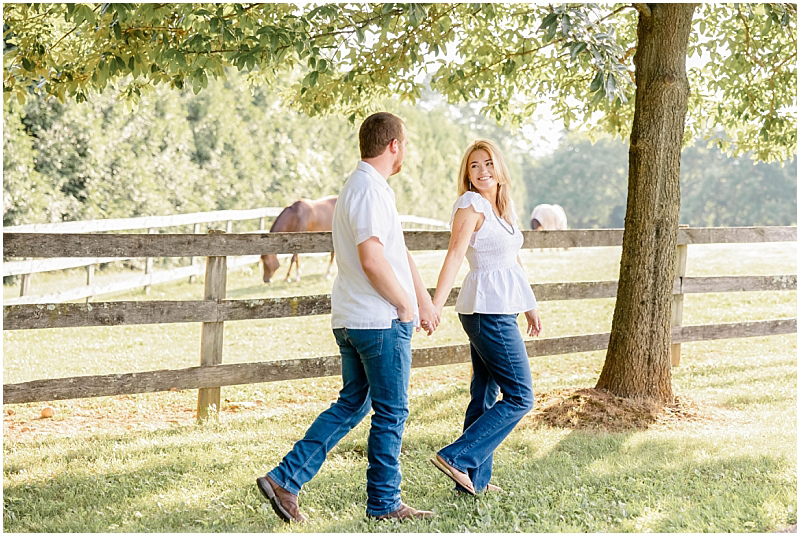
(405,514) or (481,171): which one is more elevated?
(481,171)

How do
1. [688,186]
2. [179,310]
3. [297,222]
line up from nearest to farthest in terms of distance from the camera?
[179,310], [297,222], [688,186]

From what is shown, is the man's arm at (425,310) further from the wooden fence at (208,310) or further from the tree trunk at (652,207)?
the tree trunk at (652,207)

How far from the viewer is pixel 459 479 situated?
3459mm

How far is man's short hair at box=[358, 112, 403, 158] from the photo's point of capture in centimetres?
320

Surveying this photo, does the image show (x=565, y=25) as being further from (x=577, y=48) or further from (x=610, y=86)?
(x=610, y=86)

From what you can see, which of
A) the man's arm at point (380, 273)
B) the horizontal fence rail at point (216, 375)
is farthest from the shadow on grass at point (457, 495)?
the man's arm at point (380, 273)

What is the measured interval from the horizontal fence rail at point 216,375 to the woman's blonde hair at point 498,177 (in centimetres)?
221

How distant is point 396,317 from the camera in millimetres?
3133

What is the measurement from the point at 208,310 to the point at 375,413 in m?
2.31

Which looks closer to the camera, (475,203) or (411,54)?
(475,203)

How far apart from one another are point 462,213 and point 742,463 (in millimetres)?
2101

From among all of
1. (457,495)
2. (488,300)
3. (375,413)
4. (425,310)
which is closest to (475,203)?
(488,300)

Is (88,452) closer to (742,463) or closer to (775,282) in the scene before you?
(742,463)

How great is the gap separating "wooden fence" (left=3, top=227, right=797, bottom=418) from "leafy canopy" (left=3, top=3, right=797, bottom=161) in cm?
103
